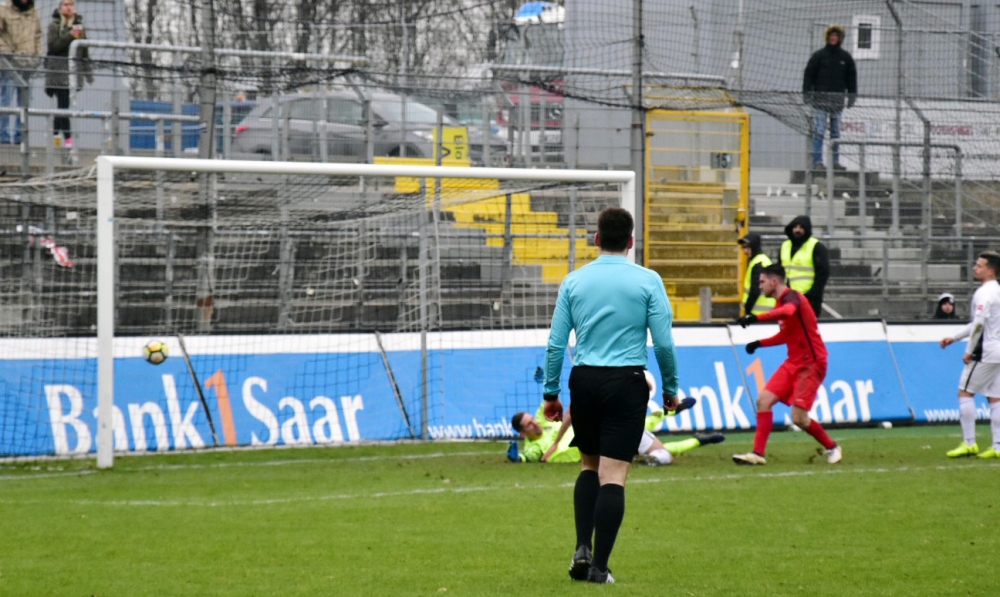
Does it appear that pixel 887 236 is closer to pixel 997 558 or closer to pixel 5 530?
pixel 997 558

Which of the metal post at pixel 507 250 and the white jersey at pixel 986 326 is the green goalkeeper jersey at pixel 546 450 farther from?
the white jersey at pixel 986 326

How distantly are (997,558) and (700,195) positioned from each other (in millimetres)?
11671

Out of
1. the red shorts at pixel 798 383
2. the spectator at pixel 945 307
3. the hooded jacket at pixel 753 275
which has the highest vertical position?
the hooded jacket at pixel 753 275

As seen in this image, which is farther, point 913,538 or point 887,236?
point 887,236

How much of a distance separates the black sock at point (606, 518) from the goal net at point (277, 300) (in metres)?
6.04

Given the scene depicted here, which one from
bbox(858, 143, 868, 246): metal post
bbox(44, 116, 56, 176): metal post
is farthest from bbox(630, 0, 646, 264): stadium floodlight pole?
bbox(44, 116, 56, 176): metal post

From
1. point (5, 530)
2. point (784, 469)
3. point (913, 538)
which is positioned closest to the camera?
point (913, 538)

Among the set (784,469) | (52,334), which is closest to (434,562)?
(784,469)

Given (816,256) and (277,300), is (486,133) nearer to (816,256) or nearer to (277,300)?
(277,300)

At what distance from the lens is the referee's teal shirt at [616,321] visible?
20.4 feet

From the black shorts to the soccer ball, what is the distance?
7.91m

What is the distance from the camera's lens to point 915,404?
612 inches

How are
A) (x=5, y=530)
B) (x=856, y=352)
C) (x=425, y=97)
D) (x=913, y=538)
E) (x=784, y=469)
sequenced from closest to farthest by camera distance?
(x=913, y=538) < (x=5, y=530) < (x=784, y=469) < (x=856, y=352) < (x=425, y=97)

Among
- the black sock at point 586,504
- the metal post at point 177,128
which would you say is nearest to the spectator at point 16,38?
the metal post at point 177,128
